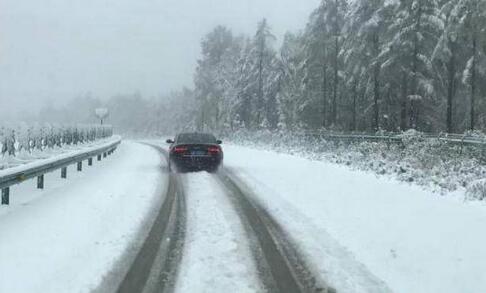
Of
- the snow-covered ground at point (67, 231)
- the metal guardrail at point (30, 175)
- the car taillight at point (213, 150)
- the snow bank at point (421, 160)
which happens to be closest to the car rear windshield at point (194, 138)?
the car taillight at point (213, 150)

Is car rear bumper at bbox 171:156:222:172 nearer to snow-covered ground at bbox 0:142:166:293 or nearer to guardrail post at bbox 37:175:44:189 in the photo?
snow-covered ground at bbox 0:142:166:293

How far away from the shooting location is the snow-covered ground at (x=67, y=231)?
19.1 ft

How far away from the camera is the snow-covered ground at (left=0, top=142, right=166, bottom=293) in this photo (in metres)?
5.82

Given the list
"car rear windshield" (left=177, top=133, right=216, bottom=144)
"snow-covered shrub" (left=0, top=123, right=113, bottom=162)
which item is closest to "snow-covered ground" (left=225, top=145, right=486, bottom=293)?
"car rear windshield" (left=177, top=133, right=216, bottom=144)

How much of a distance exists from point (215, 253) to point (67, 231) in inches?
103

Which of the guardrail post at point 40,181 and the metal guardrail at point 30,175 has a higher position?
the metal guardrail at point 30,175

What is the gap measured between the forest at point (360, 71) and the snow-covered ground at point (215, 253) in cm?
2250

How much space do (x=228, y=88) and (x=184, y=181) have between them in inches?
2133

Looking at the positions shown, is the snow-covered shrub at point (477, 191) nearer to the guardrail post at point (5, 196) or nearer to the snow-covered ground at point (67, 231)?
the snow-covered ground at point (67, 231)

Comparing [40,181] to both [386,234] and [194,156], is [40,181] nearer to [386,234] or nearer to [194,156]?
[194,156]

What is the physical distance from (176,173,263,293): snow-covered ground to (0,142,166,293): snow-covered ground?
0.92 meters

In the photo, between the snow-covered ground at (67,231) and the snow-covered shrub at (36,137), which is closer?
the snow-covered ground at (67,231)

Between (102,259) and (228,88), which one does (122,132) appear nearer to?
(228,88)

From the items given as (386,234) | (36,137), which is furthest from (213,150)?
(386,234)
